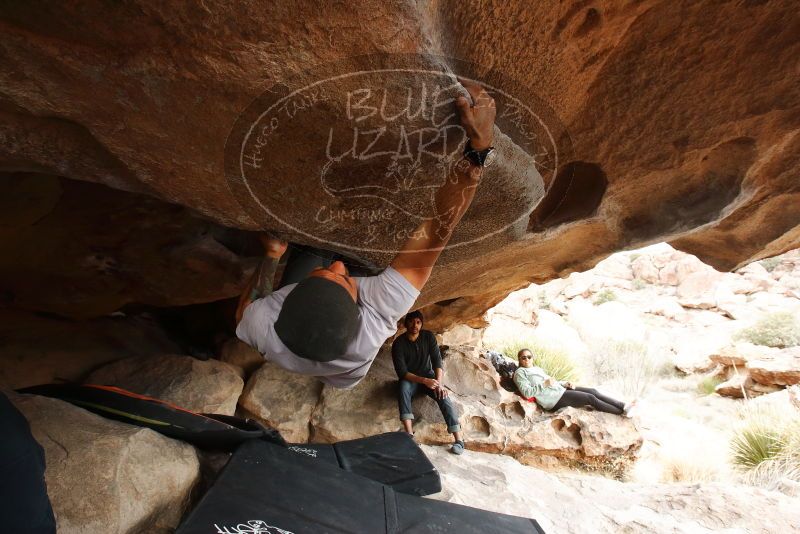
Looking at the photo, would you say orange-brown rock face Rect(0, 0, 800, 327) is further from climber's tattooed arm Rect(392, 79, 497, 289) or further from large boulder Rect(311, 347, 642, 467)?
large boulder Rect(311, 347, 642, 467)

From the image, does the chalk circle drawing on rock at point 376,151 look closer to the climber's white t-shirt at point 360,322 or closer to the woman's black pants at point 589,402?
the climber's white t-shirt at point 360,322

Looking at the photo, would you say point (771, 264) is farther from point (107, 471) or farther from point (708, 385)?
point (107, 471)

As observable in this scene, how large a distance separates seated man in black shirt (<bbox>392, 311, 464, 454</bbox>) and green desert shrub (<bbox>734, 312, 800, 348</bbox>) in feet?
39.4

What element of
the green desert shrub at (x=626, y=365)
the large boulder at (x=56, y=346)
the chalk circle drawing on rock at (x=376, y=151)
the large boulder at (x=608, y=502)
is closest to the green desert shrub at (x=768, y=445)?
the large boulder at (x=608, y=502)

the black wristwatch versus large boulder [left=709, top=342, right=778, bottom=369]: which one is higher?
large boulder [left=709, top=342, right=778, bottom=369]

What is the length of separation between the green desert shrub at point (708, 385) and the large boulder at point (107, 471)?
1170cm

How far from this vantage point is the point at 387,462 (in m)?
2.67

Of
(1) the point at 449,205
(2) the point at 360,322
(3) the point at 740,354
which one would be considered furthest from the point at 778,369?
(2) the point at 360,322

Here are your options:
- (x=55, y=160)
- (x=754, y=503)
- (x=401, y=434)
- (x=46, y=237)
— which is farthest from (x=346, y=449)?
(x=754, y=503)

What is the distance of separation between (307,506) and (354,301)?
86cm

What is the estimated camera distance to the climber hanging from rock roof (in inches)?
54.9

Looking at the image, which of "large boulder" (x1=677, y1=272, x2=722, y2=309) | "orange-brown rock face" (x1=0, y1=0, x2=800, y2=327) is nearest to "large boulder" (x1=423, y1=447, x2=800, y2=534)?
A: "orange-brown rock face" (x1=0, y1=0, x2=800, y2=327)

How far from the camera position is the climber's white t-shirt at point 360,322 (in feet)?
5.05

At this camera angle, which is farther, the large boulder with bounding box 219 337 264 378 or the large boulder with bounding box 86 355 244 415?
the large boulder with bounding box 219 337 264 378
